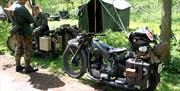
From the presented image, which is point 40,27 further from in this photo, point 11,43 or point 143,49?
point 143,49

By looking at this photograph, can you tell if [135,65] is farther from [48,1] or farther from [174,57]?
[48,1]

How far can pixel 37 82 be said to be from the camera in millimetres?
6664

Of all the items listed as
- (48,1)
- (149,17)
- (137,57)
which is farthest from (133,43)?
(48,1)

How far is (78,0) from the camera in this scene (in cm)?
2652

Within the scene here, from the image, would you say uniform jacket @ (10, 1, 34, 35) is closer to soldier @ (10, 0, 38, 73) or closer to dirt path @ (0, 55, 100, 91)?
soldier @ (10, 0, 38, 73)

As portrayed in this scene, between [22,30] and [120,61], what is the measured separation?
2343mm

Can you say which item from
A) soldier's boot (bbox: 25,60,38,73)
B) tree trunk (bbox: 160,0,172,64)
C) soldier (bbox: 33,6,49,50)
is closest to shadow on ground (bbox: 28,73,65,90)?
soldier's boot (bbox: 25,60,38,73)

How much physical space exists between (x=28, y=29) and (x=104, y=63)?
74.5 inches

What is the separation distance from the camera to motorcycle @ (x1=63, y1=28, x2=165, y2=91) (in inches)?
213

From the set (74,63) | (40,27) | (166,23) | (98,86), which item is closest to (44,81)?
(74,63)

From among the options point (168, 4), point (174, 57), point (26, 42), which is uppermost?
point (168, 4)

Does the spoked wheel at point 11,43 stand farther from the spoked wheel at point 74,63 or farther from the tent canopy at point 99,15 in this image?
the tent canopy at point 99,15

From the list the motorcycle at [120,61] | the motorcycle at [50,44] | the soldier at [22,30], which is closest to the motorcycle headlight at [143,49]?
the motorcycle at [120,61]

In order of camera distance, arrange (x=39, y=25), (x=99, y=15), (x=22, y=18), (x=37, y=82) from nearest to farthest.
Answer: (x=37, y=82) < (x=22, y=18) < (x=39, y=25) < (x=99, y=15)
